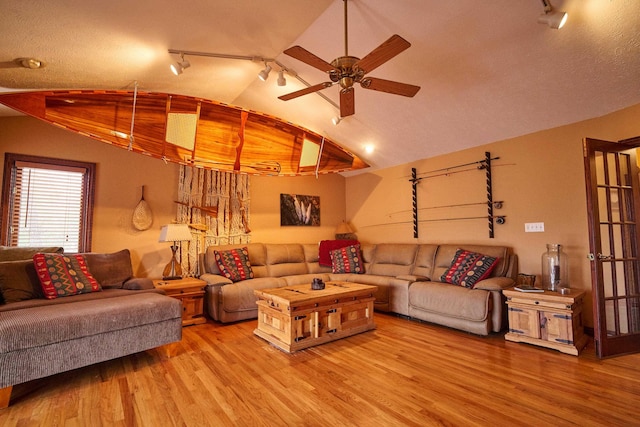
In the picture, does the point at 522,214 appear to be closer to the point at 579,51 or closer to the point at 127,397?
the point at 579,51

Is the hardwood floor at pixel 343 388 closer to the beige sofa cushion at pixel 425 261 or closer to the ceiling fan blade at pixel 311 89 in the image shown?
the beige sofa cushion at pixel 425 261

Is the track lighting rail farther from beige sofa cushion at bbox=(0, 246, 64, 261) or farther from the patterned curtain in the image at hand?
beige sofa cushion at bbox=(0, 246, 64, 261)

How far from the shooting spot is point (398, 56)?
2.73 m

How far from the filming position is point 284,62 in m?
3.20

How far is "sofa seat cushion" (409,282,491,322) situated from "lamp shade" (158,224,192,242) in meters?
2.86

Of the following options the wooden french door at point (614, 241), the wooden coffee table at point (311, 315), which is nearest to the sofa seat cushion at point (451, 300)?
the wooden coffee table at point (311, 315)

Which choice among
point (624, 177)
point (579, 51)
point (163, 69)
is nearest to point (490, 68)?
point (579, 51)

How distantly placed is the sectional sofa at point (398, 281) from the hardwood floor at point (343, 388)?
0.39m

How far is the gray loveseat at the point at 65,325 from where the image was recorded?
179 cm

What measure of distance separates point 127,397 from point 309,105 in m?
3.49

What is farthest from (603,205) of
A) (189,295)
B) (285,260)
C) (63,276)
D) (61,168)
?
(61,168)

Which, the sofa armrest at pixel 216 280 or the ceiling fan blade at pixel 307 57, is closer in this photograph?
the ceiling fan blade at pixel 307 57

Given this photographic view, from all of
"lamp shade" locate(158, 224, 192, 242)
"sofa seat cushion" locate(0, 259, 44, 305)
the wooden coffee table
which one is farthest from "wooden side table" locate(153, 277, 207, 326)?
"sofa seat cushion" locate(0, 259, 44, 305)

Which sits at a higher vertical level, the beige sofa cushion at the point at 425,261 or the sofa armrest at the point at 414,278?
the beige sofa cushion at the point at 425,261
